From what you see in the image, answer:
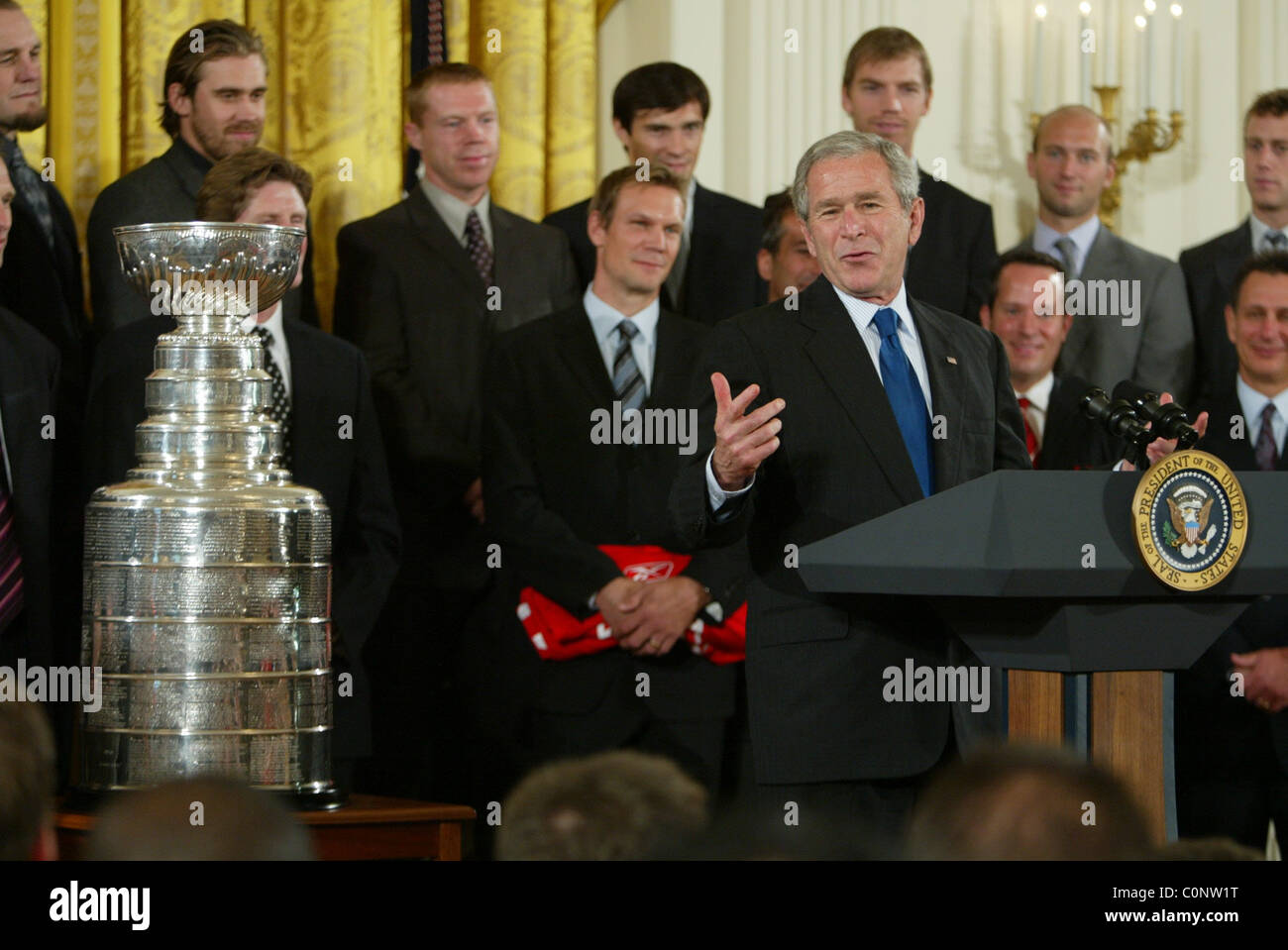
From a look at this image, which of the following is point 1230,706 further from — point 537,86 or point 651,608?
point 537,86

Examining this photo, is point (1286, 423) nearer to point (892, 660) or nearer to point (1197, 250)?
point (1197, 250)

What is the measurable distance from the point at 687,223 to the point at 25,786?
3.75 m

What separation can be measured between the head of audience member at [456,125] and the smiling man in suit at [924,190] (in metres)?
1.03

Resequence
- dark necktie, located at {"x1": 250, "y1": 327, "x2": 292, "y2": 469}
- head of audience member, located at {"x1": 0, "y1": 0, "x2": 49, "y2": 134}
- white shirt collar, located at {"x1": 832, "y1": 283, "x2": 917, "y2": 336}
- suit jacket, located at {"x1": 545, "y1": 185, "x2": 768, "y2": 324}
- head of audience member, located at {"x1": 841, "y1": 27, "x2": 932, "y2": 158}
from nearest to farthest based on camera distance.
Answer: white shirt collar, located at {"x1": 832, "y1": 283, "x2": 917, "y2": 336} < dark necktie, located at {"x1": 250, "y1": 327, "x2": 292, "y2": 469} < head of audience member, located at {"x1": 0, "y1": 0, "x2": 49, "y2": 134} < suit jacket, located at {"x1": 545, "y1": 185, "x2": 768, "y2": 324} < head of audience member, located at {"x1": 841, "y1": 27, "x2": 932, "y2": 158}

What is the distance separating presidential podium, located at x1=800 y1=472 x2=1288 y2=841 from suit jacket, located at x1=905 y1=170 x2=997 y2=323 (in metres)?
2.42

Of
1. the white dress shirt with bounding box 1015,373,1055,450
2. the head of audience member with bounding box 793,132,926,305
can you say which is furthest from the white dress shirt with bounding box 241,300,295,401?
the white dress shirt with bounding box 1015,373,1055,450

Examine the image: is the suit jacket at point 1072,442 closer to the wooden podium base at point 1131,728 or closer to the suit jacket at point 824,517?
the suit jacket at point 824,517

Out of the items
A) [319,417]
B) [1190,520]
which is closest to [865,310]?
[1190,520]

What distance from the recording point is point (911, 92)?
16.9 feet

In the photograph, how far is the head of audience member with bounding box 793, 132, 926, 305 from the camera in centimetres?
328

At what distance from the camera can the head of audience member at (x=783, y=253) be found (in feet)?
15.4

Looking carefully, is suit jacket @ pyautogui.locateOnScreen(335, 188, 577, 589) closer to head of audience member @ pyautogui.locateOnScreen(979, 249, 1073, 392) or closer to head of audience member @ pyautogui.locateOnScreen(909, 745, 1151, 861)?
head of audience member @ pyautogui.locateOnScreen(979, 249, 1073, 392)

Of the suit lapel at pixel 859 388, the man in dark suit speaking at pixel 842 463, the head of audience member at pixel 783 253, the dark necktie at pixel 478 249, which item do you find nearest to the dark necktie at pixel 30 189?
the dark necktie at pixel 478 249
